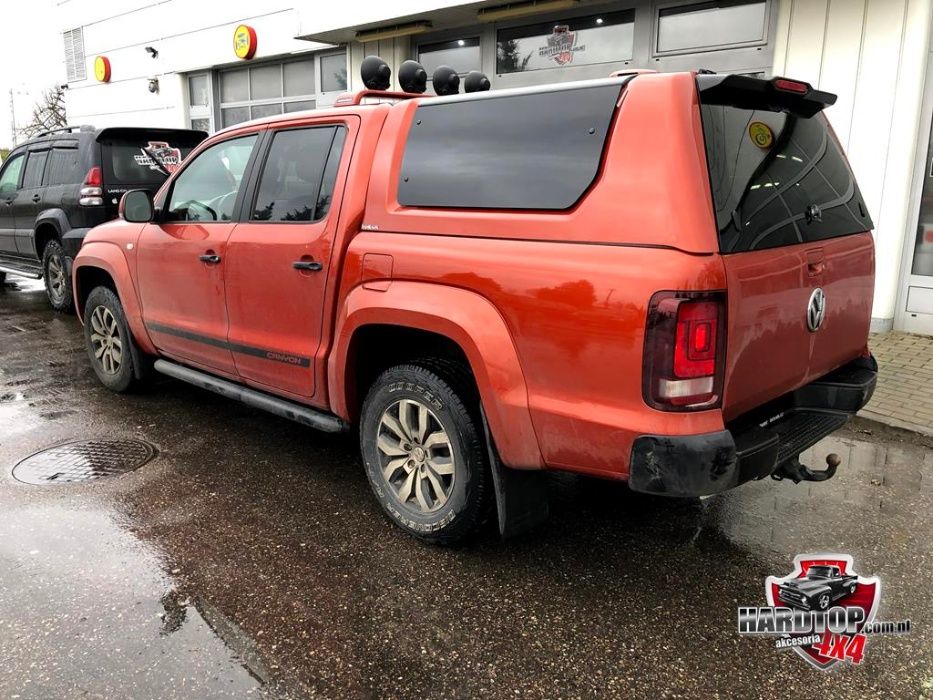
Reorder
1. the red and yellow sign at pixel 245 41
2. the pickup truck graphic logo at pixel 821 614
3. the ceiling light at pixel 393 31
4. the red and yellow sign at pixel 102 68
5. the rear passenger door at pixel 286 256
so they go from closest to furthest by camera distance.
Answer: the pickup truck graphic logo at pixel 821 614
the rear passenger door at pixel 286 256
the ceiling light at pixel 393 31
the red and yellow sign at pixel 245 41
the red and yellow sign at pixel 102 68

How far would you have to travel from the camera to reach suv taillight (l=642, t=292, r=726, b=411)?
2289mm

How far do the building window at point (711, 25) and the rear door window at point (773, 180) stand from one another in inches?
205

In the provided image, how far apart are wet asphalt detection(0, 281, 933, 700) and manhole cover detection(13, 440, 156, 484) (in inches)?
3.9

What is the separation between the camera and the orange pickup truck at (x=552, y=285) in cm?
237

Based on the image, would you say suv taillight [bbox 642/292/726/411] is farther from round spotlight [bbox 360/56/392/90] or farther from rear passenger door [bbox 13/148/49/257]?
rear passenger door [bbox 13/148/49/257]

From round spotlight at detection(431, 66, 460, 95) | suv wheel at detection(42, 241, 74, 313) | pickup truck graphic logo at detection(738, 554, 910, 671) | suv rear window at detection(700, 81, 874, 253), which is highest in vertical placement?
round spotlight at detection(431, 66, 460, 95)

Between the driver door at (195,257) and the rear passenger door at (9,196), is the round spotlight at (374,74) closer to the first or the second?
the driver door at (195,257)

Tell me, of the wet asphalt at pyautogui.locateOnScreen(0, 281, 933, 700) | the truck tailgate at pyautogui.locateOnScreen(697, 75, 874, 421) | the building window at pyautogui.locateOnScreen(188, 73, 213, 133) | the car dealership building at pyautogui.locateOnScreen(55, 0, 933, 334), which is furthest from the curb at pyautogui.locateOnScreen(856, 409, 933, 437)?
the building window at pyautogui.locateOnScreen(188, 73, 213, 133)

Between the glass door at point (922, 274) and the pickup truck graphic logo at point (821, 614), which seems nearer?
the pickup truck graphic logo at point (821, 614)

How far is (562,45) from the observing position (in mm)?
9188

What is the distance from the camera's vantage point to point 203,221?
4.23 m

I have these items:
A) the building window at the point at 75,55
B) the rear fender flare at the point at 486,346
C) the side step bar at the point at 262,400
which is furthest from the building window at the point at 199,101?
the rear fender flare at the point at 486,346

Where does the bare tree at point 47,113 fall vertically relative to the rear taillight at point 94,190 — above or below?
above

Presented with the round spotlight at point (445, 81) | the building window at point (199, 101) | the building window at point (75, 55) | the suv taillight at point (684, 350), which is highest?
the building window at point (75, 55)
